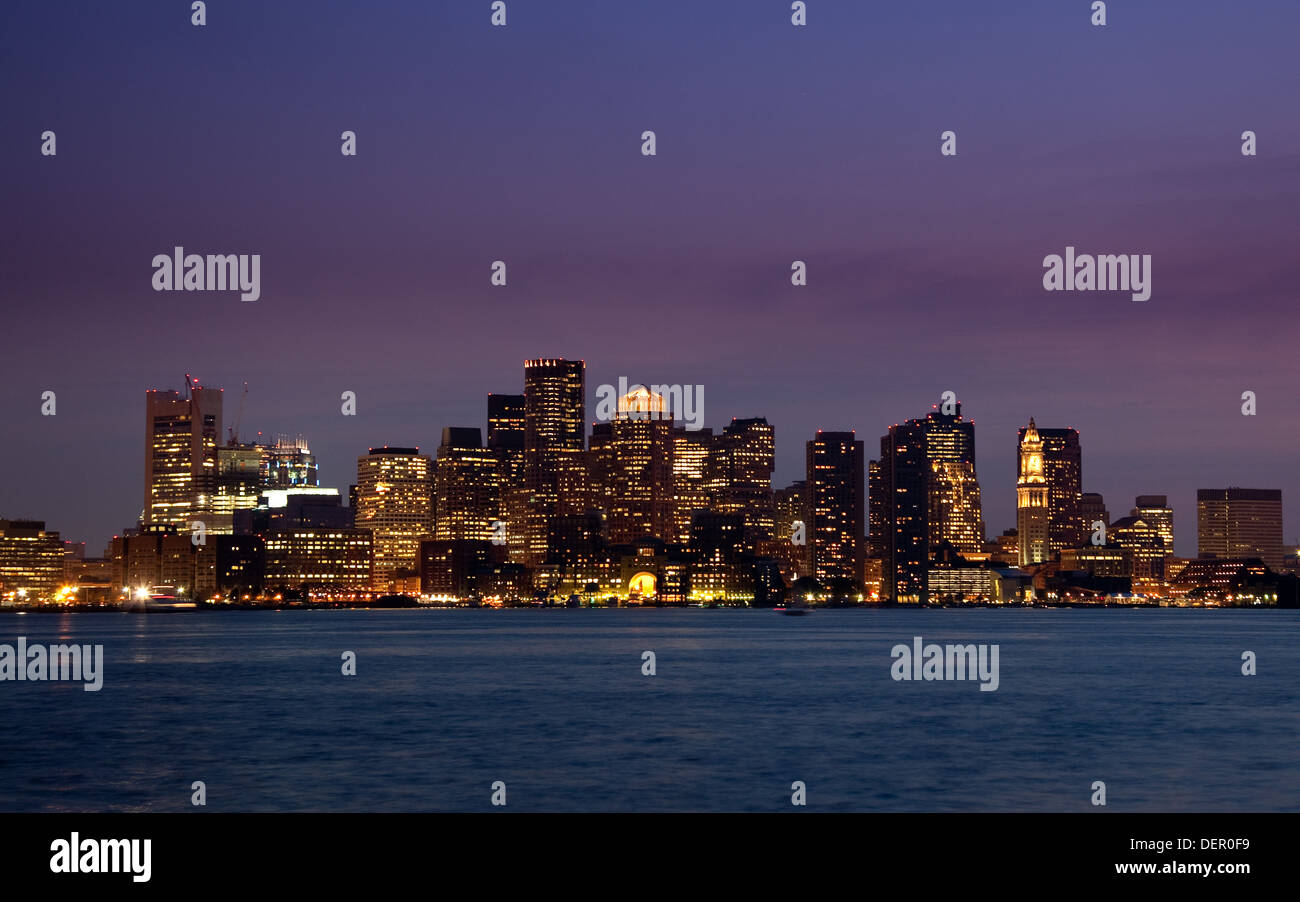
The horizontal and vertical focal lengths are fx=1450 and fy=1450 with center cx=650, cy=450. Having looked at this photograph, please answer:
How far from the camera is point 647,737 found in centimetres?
5475

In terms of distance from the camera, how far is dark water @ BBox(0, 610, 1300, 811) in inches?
1606

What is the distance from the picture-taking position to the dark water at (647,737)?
40.8 m

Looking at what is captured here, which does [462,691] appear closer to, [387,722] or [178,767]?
[387,722]

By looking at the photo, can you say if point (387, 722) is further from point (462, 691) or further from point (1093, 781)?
point (1093, 781)

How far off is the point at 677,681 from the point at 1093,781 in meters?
45.4

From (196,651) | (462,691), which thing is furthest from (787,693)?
(196,651)

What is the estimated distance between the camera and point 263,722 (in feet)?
202

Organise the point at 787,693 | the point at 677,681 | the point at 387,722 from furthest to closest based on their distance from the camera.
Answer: the point at 677,681, the point at 787,693, the point at 387,722

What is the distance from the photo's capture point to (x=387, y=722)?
61.4 m
